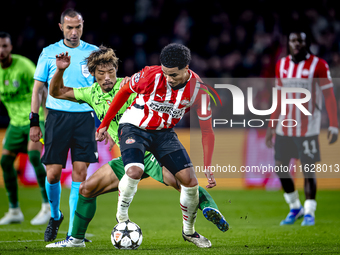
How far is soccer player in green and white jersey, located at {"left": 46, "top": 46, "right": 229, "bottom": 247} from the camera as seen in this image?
4.56 meters

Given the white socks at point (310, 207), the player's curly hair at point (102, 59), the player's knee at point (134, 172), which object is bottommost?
the white socks at point (310, 207)

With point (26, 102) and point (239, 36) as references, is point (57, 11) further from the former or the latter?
point (26, 102)

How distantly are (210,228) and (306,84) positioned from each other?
2.28 m

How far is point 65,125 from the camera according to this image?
538 cm

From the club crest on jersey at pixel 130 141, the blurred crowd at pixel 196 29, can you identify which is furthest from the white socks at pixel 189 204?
the blurred crowd at pixel 196 29

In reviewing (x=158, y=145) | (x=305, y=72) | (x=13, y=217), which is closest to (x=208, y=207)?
(x=158, y=145)

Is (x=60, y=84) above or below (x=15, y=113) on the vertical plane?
above

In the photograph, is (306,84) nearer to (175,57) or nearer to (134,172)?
(175,57)

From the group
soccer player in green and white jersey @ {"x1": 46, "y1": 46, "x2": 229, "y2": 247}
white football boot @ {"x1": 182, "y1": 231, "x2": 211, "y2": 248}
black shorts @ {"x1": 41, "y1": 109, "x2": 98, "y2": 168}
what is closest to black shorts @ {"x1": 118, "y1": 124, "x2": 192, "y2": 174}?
soccer player in green and white jersey @ {"x1": 46, "y1": 46, "x2": 229, "y2": 247}

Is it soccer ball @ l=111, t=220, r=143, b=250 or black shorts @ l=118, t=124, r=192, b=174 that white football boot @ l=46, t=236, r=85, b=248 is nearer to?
soccer ball @ l=111, t=220, r=143, b=250

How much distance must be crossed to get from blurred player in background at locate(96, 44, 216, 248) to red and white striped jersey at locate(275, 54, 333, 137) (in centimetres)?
251

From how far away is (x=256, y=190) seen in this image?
1045cm

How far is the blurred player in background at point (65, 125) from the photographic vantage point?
5.34m

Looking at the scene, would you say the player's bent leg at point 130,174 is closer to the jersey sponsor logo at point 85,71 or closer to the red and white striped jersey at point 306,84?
the jersey sponsor logo at point 85,71
